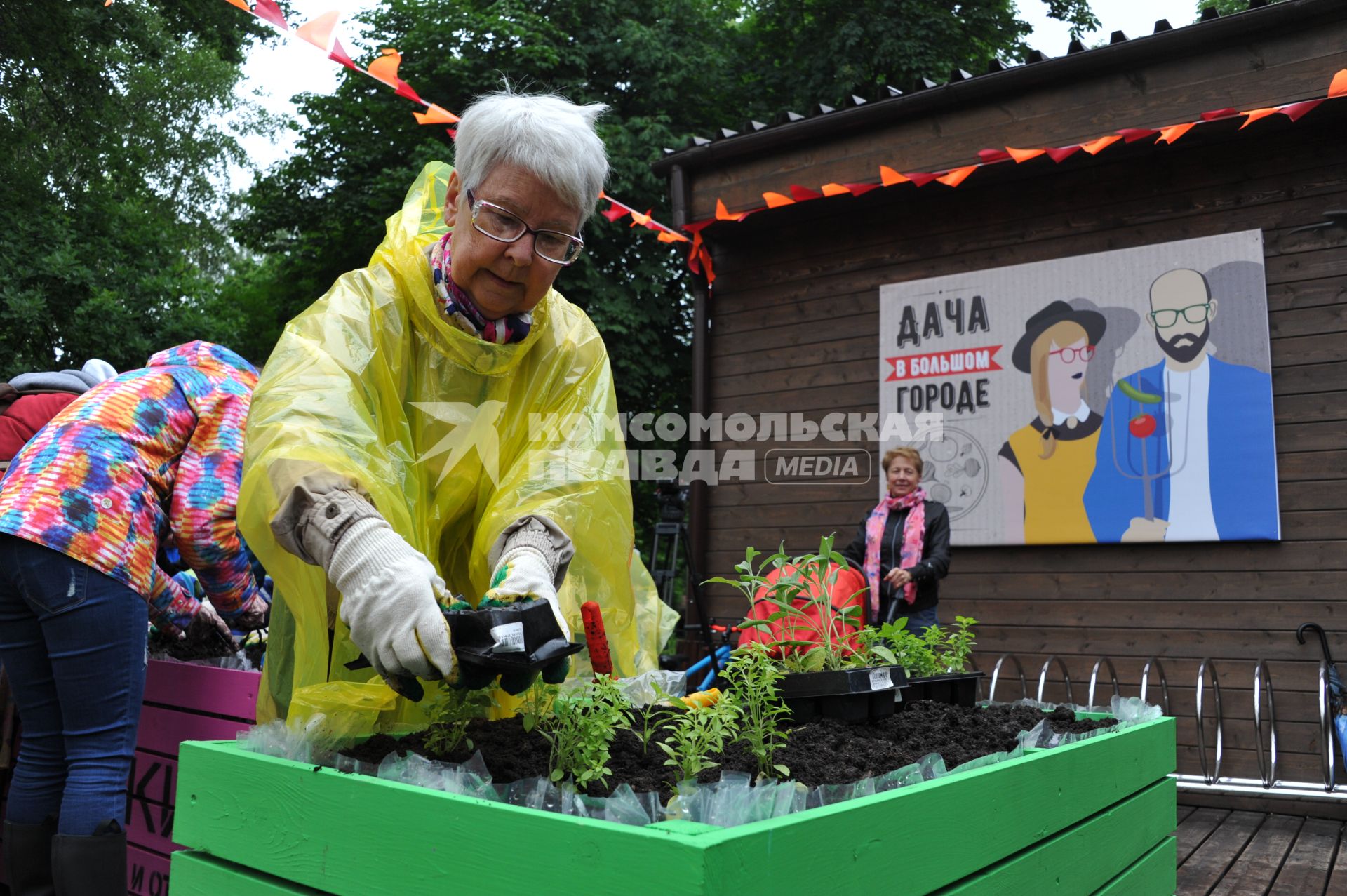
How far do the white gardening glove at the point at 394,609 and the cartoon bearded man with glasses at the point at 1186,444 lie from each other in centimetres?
447

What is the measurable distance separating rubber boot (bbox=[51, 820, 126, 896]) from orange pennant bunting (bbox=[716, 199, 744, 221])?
478cm

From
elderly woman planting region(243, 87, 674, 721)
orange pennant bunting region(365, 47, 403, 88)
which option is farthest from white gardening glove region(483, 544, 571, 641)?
orange pennant bunting region(365, 47, 403, 88)

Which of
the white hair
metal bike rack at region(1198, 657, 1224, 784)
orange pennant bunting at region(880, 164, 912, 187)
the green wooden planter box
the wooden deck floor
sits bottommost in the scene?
the wooden deck floor

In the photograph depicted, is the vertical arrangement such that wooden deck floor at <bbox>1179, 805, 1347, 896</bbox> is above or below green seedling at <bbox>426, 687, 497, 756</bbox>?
below

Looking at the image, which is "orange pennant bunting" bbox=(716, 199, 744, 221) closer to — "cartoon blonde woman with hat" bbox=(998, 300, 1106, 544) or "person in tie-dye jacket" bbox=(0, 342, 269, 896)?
"cartoon blonde woman with hat" bbox=(998, 300, 1106, 544)

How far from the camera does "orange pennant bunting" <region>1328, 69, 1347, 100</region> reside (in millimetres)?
4125

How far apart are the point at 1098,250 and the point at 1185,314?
22.5 inches

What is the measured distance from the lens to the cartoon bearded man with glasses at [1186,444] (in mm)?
4574

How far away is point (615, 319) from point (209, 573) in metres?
9.89

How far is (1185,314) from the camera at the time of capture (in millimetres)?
4824

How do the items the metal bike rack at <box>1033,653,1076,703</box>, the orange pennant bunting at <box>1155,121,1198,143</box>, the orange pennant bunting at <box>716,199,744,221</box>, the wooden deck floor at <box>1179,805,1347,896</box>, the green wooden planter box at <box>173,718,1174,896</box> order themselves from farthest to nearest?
the orange pennant bunting at <box>716,199,744,221</box>, the metal bike rack at <box>1033,653,1076,703</box>, the orange pennant bunting at <box>1155,121,1198,143</box>, the wooden deck floor at <box>1179,805,1347,896</box>, the green wooden planter box at <box>173,718,1174,896</box>

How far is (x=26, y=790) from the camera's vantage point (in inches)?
82.3

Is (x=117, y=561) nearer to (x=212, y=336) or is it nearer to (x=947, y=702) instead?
(x=947, y=702)

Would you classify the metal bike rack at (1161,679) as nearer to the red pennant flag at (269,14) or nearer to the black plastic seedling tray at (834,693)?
the black plastic seedling tray at (834,693)
